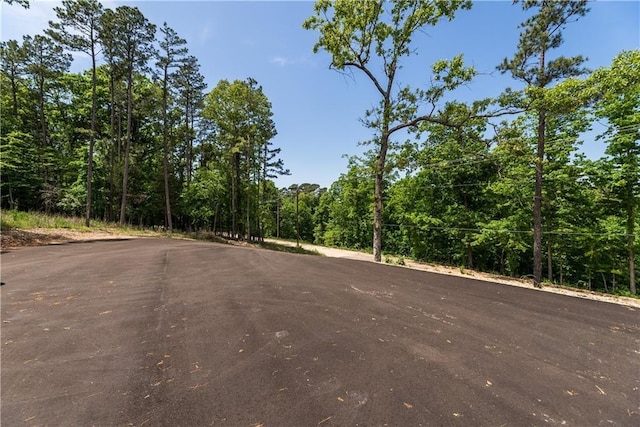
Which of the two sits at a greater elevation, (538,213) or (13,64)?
(13,64)

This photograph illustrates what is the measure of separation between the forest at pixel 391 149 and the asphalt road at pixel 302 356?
28.9 ft

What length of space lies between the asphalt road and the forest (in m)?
8.81

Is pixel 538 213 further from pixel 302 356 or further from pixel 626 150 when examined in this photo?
pixel 302 356

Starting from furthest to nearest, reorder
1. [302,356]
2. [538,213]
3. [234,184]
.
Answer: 1. [234,184]
2. [538,213]
3. [302,356]

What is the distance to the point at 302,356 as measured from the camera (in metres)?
2.70

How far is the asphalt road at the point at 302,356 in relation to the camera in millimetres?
1982

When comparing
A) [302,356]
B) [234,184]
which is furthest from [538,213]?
[234,184]

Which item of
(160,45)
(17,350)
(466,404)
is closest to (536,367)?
(466,404)

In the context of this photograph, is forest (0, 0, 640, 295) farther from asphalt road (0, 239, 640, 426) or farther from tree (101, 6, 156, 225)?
asphalt road (0, 239, 640, 426)

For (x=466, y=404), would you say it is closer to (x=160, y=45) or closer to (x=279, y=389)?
(x=279, y=389)

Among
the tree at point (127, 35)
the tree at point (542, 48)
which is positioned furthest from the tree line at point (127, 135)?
the tree at point (542, 48)

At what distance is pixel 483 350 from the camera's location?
3014 mm

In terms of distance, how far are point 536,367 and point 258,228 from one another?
25928mm

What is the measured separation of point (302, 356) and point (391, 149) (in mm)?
12562
